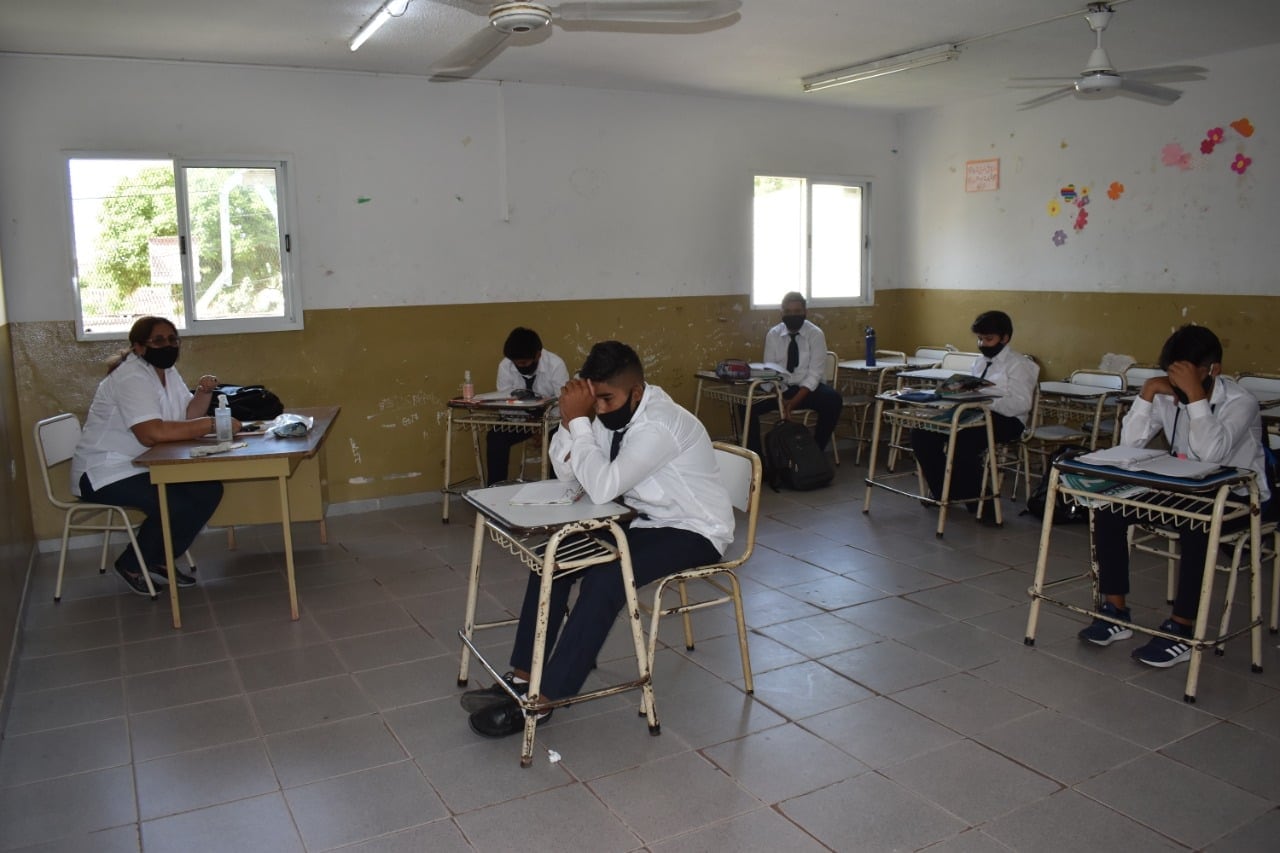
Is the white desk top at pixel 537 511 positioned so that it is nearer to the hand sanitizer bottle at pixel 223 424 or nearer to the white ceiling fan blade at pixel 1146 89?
the hand sanitizer bottle at pixel 223 424

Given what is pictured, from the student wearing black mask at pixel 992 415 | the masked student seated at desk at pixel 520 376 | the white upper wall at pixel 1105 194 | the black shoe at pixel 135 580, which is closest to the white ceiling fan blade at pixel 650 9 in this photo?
the masked student seated at desk at pixel 520 376

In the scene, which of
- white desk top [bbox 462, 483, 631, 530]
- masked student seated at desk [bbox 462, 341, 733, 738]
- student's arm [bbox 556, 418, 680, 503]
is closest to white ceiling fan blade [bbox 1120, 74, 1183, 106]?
masked student seated at desk [bbox 462, 341, 733, 738]

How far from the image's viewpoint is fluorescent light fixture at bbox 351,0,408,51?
4.18m

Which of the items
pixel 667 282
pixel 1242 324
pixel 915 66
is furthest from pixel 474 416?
pixel 1242 324

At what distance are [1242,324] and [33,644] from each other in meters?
6.36

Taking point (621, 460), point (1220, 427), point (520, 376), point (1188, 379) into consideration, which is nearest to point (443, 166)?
point (520, 376)

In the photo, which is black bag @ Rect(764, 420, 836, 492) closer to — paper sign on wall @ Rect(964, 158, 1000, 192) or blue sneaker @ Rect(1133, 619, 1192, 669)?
paper sign on wall @ Rect(964, 158, 1000, 192)

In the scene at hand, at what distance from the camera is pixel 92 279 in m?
5.18

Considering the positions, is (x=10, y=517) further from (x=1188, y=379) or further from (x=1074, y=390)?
(x=1074, y=390)

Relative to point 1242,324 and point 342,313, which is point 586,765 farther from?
point 1242,324

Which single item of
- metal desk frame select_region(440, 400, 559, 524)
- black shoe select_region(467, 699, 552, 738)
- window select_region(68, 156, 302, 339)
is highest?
window select_region(68, 156, 302, 339)

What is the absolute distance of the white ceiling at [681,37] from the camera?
432cm

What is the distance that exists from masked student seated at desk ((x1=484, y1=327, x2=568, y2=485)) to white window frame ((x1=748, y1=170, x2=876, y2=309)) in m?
2.10

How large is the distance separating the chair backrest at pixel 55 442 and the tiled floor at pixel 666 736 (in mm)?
581
